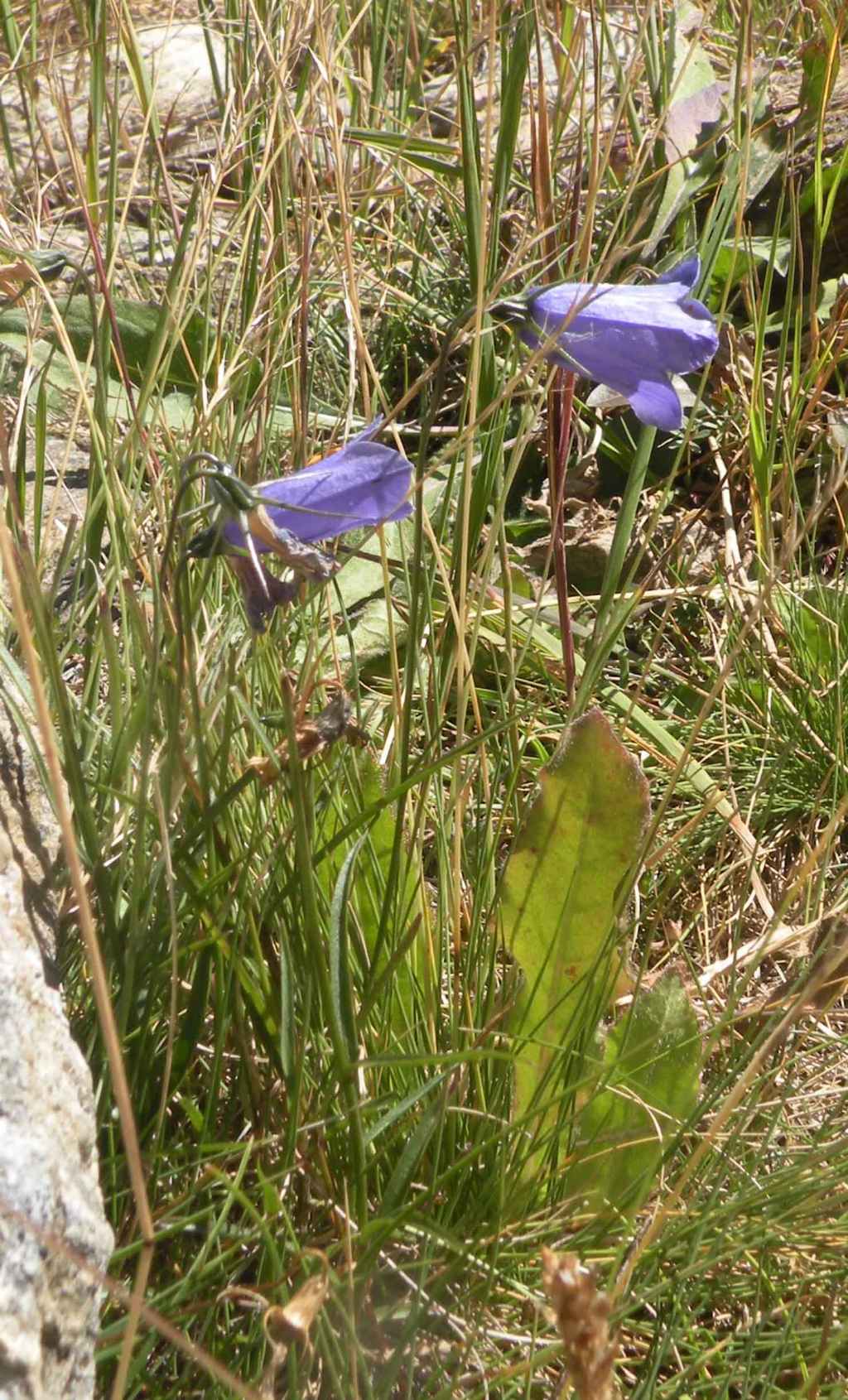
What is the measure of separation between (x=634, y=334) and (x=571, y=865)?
0.41 meters

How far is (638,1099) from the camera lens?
0.94 m

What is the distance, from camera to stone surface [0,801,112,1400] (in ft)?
1.96

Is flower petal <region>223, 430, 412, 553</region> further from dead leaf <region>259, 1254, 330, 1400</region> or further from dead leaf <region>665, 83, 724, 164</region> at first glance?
dead leaf <region>665, 83, 724, 164</region>

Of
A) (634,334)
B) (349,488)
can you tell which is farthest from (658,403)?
(349,488)

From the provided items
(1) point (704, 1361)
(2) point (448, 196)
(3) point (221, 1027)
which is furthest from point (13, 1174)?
(2) point (448, 196)

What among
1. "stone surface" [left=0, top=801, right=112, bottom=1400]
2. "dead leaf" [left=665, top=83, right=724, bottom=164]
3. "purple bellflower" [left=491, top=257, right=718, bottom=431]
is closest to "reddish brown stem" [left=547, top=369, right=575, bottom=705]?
"purple bellflower" [left=491, top=257, right=718, bottom=431]

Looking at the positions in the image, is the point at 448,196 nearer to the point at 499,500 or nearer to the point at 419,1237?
the point at 499,500

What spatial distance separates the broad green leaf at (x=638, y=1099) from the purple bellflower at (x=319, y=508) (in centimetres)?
40

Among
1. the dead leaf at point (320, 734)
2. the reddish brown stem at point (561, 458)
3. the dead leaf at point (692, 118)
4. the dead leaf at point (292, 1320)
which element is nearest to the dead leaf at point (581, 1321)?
the dead leaf at point (292, 1320)

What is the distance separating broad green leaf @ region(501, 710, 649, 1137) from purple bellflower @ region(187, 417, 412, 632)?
0.83 feet

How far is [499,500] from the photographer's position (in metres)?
0.99

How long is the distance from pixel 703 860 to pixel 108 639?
0.71m

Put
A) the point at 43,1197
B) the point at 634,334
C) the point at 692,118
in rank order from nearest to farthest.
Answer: the point at 43,1197 → the point at 634,334 → the point at 692,118

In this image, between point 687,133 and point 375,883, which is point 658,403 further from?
point 687,133
